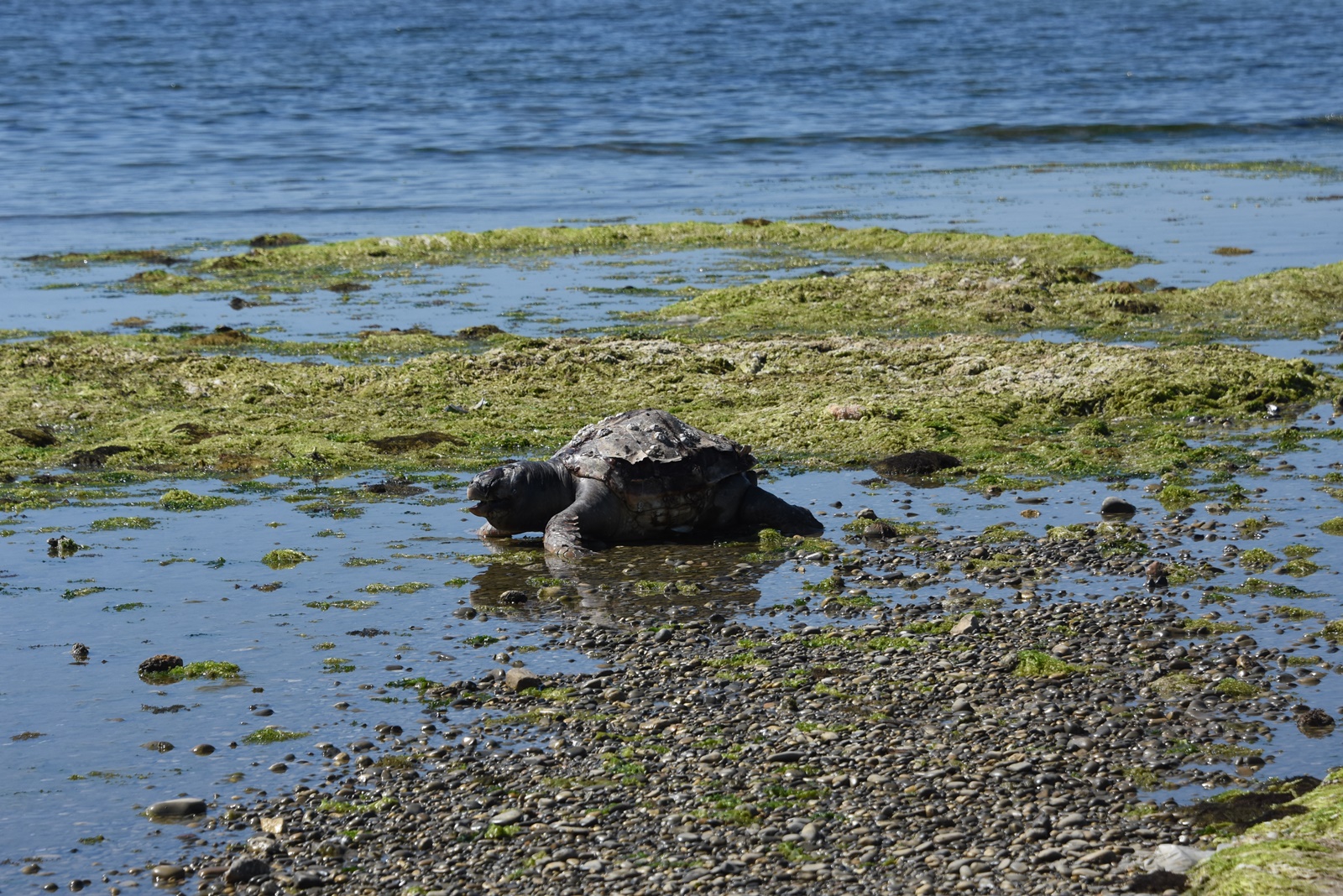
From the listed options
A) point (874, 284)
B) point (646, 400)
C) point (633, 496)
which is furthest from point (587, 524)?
point (874, 284)

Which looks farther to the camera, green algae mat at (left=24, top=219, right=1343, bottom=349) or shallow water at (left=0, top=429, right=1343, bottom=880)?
green algae mat at (left=24, top=219, right=1343, bottom=349)

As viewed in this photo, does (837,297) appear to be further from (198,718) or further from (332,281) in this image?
(198,718)

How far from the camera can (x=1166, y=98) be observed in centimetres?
4769

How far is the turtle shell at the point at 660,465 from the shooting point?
34.7 feet

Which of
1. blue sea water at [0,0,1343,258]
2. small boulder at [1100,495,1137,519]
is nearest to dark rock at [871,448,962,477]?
small boulder at [1100,495,1137,519]

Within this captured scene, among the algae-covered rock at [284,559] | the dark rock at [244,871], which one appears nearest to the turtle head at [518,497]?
the algae-covered rock at [284,559]

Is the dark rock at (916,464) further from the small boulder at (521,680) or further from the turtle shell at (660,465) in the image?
the small boulder at (521,680)

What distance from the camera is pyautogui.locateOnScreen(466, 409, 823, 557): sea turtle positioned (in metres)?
10.5

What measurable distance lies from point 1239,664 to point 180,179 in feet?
102

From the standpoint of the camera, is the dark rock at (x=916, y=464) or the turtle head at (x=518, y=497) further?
the dark rock at (x=916, y=464)

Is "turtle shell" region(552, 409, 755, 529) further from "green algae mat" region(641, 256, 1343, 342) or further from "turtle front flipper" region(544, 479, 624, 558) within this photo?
"green algae mat" region(641, 256, 1343, 342)

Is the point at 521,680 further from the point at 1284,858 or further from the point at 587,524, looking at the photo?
the point at 1284,858

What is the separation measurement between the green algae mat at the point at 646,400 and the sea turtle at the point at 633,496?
1697mm

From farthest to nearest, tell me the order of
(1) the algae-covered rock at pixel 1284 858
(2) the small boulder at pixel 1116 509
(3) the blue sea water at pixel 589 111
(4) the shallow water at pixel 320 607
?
(3) the blue sea water at pixel 589 111, (2) the small boulder at pixel 1116 509, (4) the shallow water at pixel 320 607, (1) the algae-covered rock at pixel 1284 858
